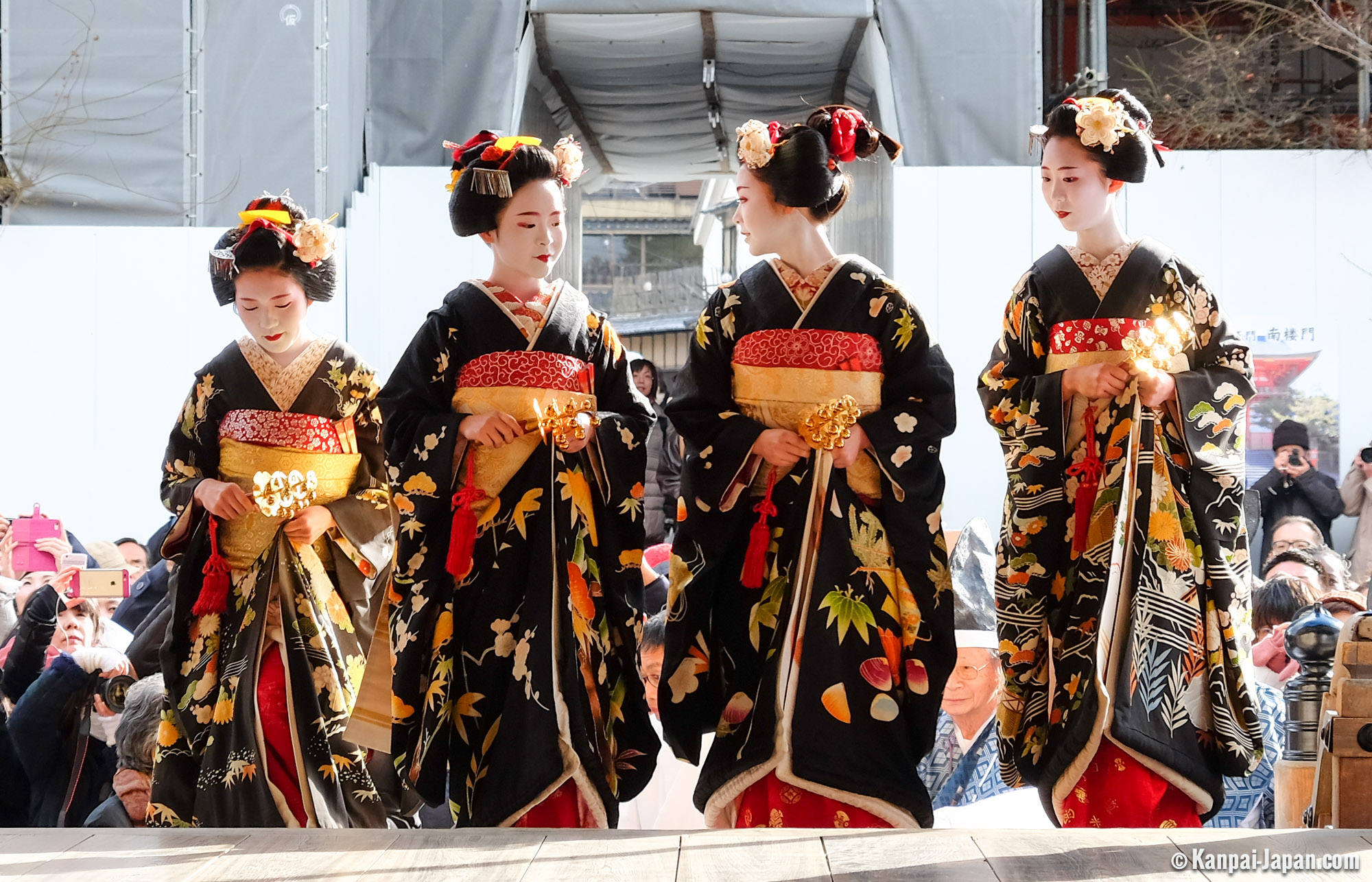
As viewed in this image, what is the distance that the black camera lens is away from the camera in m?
3.64

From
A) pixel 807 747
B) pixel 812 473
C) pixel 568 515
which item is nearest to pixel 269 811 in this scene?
pixel 568 515

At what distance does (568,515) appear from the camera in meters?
2.91

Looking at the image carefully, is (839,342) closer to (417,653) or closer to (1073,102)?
(1073,102)

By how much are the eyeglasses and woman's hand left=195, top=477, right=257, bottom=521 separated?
1839 mm

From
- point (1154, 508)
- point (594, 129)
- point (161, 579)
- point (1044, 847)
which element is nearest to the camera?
point (1044, 847)

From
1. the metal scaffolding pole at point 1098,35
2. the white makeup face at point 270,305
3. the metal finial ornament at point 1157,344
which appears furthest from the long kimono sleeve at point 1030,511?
the metal scaffolding pole at point 1098,35

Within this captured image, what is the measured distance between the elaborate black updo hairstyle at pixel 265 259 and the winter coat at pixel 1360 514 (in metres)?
4.67

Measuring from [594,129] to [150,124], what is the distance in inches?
A: 150

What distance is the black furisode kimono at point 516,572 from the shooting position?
279 cm

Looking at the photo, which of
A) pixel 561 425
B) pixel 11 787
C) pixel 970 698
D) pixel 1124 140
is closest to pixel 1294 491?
pixel 970 698

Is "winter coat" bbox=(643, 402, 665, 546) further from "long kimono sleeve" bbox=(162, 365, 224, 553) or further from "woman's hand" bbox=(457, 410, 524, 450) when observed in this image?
"woman's hand" bbox=(457, 410, 524, 450)

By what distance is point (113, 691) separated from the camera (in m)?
3.65

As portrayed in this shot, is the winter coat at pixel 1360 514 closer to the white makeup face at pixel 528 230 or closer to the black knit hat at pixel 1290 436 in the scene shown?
the black knit hat at pixel 1290 436

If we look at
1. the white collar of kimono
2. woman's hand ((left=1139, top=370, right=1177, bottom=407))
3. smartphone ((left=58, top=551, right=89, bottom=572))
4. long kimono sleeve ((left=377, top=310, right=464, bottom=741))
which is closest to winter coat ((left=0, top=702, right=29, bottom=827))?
smartphone ((left=58, top=551, right=89, bottom=572))
